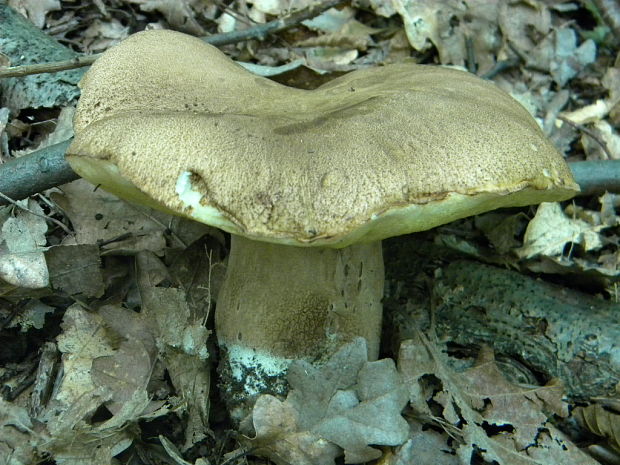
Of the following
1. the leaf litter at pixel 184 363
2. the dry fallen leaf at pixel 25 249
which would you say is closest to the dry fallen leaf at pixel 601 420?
the leaf litter at pixel 184 363

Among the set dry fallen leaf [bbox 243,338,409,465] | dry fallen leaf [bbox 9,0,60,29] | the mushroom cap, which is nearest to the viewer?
the mushroom cap

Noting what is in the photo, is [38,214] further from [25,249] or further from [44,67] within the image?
[44,67]

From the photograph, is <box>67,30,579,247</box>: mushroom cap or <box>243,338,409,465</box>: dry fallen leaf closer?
<box>67,30,579,247</box>: mushroom cap

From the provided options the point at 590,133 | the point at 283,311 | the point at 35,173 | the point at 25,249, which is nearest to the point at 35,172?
the point at 35,173

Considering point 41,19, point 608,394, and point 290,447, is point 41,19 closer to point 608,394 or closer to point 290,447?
point 290,447

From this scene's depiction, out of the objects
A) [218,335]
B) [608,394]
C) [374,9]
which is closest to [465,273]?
[608,394]

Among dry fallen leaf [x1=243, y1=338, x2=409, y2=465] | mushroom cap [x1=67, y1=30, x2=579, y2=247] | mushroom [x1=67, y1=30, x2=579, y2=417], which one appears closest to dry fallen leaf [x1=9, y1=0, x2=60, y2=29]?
mushroom [x1=67, y1=30, x2=579, y2=417]

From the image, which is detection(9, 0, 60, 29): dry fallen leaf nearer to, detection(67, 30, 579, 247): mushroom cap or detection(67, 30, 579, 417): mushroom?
detection(67, 30, 579, 417): mushroom
